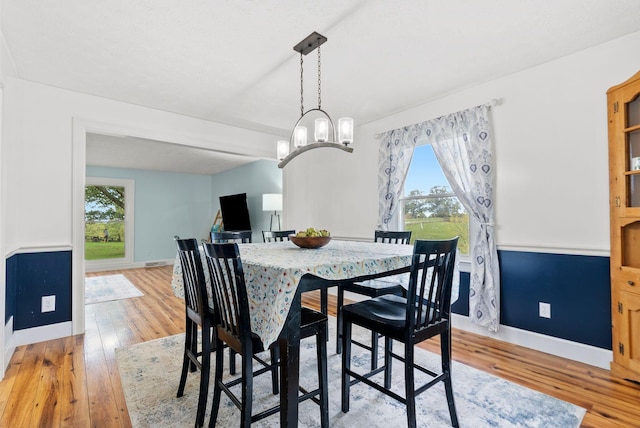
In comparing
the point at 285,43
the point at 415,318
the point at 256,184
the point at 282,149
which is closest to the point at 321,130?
the point at 282,149

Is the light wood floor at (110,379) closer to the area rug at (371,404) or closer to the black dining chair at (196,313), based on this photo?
the area rug at (371,404)

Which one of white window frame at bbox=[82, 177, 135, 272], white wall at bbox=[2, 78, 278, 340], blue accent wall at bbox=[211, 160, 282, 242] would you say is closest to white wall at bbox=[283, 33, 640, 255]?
white wall at bbox=[2, 78, 278, 340]

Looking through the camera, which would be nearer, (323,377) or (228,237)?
(323,377)

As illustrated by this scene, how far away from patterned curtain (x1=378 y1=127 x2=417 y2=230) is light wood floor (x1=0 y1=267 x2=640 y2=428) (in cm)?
148

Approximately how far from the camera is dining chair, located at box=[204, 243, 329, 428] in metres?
1.43

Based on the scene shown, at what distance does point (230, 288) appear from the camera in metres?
1.46

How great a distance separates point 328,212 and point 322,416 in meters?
3.13

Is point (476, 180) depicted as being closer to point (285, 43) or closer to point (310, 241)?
point (310, 241)

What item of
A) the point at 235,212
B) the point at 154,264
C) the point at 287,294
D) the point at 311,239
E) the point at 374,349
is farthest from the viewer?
the point at 154,264

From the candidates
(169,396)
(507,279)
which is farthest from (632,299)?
(169,396)

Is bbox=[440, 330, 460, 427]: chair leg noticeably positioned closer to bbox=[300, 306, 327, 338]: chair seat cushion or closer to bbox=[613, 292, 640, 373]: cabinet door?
bbox=[300, 306, 327, 338]: chair seat cushion

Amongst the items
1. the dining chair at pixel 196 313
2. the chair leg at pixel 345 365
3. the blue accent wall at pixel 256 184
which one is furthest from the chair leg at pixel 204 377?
the blue accent wall at pixel 256 184

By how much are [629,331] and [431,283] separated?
63.5 inches

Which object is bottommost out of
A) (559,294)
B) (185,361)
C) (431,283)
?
(185,361)
